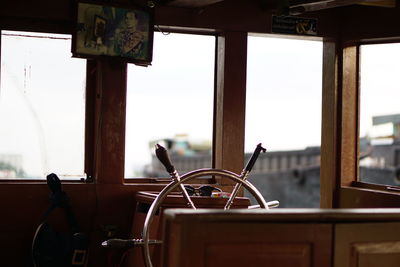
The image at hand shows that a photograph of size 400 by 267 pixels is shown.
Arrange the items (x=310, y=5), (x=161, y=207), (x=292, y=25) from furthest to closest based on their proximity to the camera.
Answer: (x=292, y=25), (x=310, y=5), (x=161, y=207)

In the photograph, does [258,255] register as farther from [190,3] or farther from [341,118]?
[341,118]

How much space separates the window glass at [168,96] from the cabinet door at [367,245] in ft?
7.95

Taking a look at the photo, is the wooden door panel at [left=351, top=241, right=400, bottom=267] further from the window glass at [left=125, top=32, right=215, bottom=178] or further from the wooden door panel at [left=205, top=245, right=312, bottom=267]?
the window glass at [left=125, top=32, right=215, bottom=178]

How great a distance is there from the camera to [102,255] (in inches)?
162

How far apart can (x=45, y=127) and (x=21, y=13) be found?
2.46 ft

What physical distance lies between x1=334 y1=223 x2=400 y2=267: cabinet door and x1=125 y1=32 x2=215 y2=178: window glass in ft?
7.95

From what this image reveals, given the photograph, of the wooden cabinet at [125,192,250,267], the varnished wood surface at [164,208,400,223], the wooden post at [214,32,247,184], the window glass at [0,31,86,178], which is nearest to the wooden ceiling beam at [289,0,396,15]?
the wooden post at [214,32,247,184]

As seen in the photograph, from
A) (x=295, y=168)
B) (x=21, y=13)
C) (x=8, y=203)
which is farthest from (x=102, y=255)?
(x=295, y=168)

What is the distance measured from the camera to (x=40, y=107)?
414 cm

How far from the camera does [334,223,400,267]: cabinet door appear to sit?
6.70 ft

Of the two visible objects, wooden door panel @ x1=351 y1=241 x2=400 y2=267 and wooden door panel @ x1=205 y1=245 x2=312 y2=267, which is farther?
wooden door panel @ x1=351 y1=241 x2=400 y2=267

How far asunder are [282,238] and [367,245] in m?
0.31

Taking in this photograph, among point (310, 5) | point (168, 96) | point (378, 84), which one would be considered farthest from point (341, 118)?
point (168, 96)

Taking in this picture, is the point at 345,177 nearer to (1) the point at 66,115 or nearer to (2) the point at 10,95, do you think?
(1) the point at 66,115
